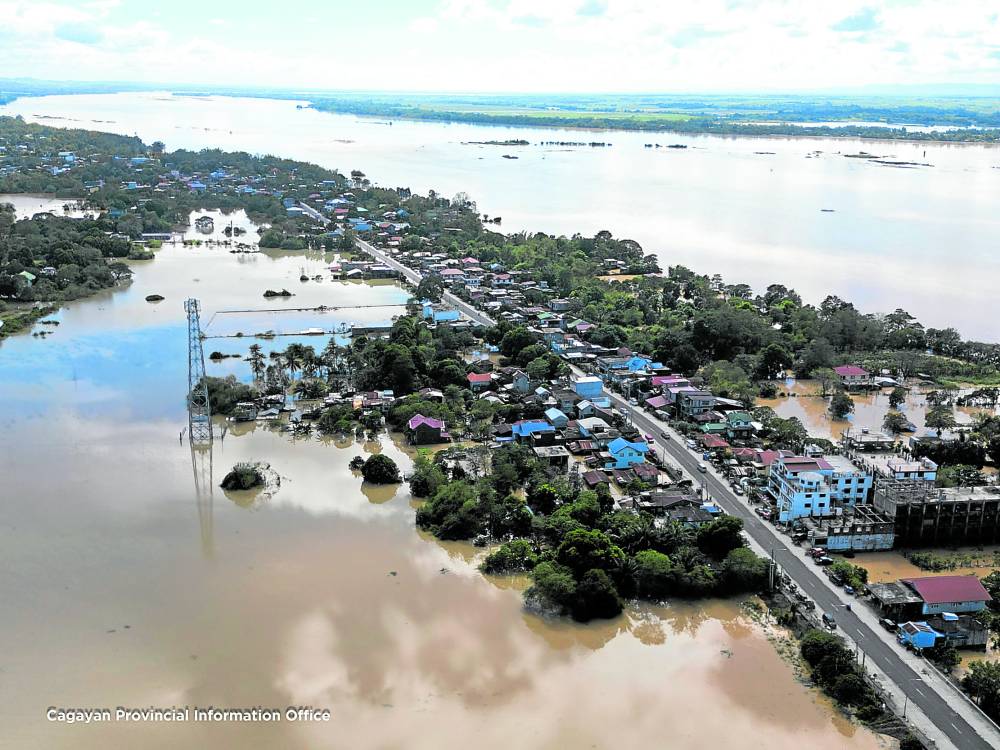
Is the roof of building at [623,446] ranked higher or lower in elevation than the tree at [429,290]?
lower

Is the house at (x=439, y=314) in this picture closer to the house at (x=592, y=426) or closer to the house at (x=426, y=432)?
the house at (x=426, y=432)

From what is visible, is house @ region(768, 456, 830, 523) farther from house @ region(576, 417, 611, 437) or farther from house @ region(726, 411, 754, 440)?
house @ region(576, 417, 611, 437)

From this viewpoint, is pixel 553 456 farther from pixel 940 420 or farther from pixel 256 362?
pixel 940 420

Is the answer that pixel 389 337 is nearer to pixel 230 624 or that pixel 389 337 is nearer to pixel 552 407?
pixel 552 407

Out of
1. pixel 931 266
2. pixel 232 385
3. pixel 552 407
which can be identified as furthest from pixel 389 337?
pixel 931 266

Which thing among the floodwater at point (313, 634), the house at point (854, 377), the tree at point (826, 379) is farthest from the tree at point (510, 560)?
the house at point (854, 377)

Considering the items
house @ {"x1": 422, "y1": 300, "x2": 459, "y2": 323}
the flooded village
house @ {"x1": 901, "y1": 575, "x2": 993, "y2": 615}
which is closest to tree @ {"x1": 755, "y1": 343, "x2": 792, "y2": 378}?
the flooded village
